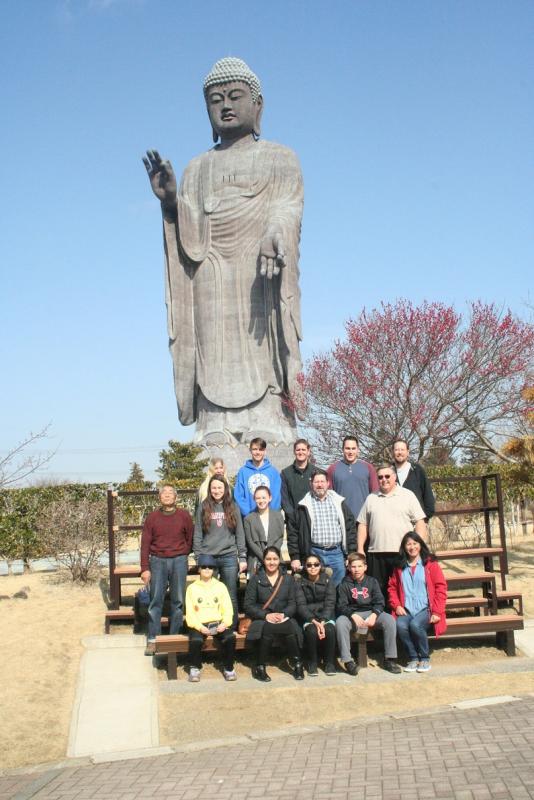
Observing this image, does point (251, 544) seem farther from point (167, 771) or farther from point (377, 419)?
point (377, 419)

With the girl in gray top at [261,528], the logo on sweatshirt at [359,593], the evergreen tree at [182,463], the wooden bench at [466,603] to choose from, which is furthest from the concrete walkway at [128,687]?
the evergreen tree at [182,463]

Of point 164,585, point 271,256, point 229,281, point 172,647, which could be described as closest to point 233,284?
point 229,281

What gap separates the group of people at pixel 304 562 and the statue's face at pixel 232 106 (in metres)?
12.1

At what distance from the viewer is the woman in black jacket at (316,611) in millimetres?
6777

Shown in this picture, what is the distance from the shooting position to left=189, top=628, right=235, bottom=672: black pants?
668 centimetres

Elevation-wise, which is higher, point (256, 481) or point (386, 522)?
point (256, 481)

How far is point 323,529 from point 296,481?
2.04 feet

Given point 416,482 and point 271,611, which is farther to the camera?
point 416,482

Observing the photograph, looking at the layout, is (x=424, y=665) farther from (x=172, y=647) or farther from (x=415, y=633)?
(x=172, y=647)

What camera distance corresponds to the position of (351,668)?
6.73 m

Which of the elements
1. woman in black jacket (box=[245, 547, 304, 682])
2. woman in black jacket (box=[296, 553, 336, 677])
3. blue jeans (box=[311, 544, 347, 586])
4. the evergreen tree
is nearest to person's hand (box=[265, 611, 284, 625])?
woman in black jacket (box=[245, 547, 304, 682])

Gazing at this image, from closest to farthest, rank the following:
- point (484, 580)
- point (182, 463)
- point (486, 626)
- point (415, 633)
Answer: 1. point (415, 633)
2. point (486, 626)
3. point (484, 580)
4. point (182, 463)

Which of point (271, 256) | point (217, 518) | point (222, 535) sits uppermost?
point (271, 256)

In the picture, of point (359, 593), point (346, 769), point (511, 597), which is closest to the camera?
point (346, 769)
